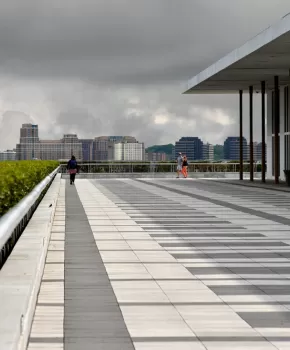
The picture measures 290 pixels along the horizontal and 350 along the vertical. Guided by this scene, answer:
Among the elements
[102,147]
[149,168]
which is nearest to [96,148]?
[102,147]

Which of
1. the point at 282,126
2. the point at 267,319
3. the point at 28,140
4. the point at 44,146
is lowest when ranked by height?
the point at 267,319

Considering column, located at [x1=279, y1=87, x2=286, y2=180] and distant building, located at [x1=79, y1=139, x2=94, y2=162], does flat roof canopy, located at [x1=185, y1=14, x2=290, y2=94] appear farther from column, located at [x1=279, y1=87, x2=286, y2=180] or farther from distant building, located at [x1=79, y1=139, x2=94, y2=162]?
distant building, located at [x1=79, y1=139, x2=94, y2=162]

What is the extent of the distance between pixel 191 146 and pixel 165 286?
16021 centimetres

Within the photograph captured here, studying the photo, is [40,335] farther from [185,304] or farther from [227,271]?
[227,271]

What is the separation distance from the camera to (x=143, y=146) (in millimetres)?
Result: 145875

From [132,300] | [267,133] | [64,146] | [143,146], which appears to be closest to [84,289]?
[132,300]

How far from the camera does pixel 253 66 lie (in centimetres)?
3406

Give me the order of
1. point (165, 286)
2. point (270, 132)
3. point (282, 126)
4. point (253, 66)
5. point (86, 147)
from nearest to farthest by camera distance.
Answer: point (165, 286)
point (253, 66)
point (282, 126)
point (270, 132)
point (86, 147)

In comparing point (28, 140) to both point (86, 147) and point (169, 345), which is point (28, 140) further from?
point (169, 345)

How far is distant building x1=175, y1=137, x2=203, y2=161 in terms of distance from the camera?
163 metres

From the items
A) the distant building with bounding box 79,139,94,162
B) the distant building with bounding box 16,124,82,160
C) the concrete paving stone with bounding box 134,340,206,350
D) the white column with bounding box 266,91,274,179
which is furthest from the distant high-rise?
the concrete paving stone with bounding box 134,340,206,350

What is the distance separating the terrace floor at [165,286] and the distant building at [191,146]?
5700 inches

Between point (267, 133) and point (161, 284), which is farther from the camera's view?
point (267, 133)

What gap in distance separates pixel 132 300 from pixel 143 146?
13798 cm
